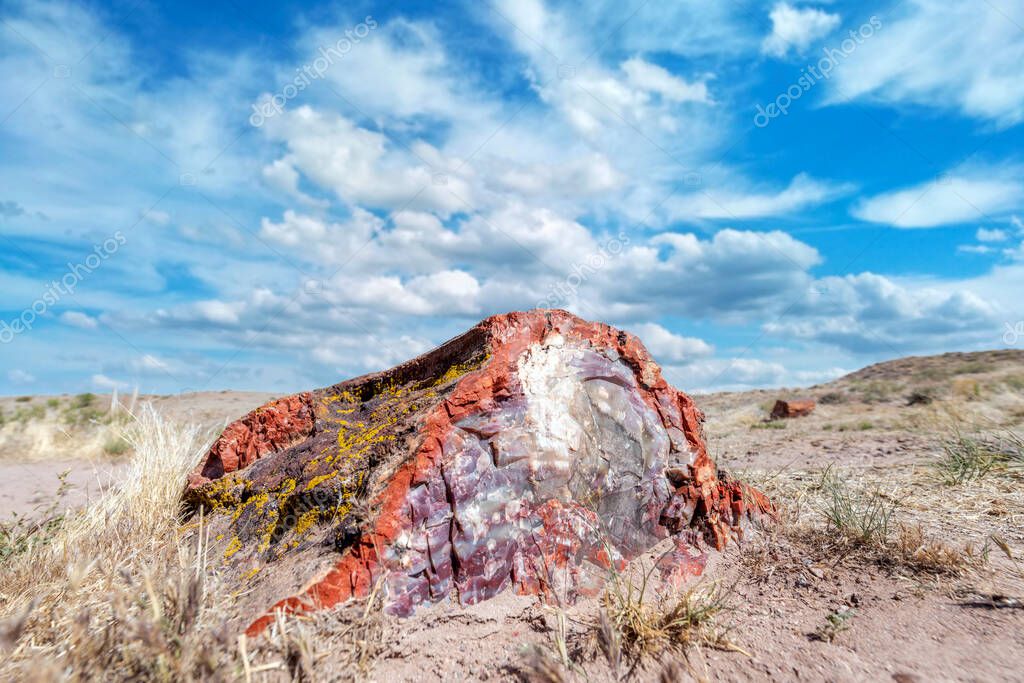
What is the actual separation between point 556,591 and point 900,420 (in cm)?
1158

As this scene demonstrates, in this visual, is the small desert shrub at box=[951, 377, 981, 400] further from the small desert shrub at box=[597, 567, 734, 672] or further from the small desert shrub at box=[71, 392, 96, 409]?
the small desert shrub at box=[71, 392, 96, 409]

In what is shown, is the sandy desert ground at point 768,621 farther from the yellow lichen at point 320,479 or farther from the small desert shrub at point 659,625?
the yellow lichen at point 320,479

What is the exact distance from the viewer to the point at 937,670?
278 centimetres

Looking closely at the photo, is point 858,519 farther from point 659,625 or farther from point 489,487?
point 489,487

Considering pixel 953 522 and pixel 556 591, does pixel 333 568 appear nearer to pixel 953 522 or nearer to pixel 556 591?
pixel 556 591

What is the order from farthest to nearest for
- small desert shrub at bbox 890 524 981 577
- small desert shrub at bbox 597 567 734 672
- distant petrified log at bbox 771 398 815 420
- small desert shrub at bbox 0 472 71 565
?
distant petrified log at bbox 771 398 815 420
small desert shrub at bbox 0 472 71 565
small desert shrub at bbox 890 524 981 577
small desert shrub at bbox 597 567 734 672

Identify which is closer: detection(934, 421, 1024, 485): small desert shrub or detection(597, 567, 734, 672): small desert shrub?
detection(597, 567, 734, 672): small desert shrub

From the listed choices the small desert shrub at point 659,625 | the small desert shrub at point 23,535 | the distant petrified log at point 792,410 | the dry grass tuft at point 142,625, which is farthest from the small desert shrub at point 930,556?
the distant petrified log at point 792,410

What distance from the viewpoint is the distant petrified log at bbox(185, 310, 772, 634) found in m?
2.96

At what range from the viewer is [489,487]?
10.6ft

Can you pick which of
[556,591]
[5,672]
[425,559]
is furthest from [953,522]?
[5,672]

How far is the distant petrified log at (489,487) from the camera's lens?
296 cm

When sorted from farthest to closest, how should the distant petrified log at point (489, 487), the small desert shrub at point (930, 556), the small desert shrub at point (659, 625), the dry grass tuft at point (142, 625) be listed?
the small desert shrub at point (930, 556), the distant petrified log at point (489, 487), the small desert shrub at point (659, 625), the dry grass tuft at point (142, 625)

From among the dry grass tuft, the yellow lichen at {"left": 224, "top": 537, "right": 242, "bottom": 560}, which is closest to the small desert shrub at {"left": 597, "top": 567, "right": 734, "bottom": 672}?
the dry grass tuft
